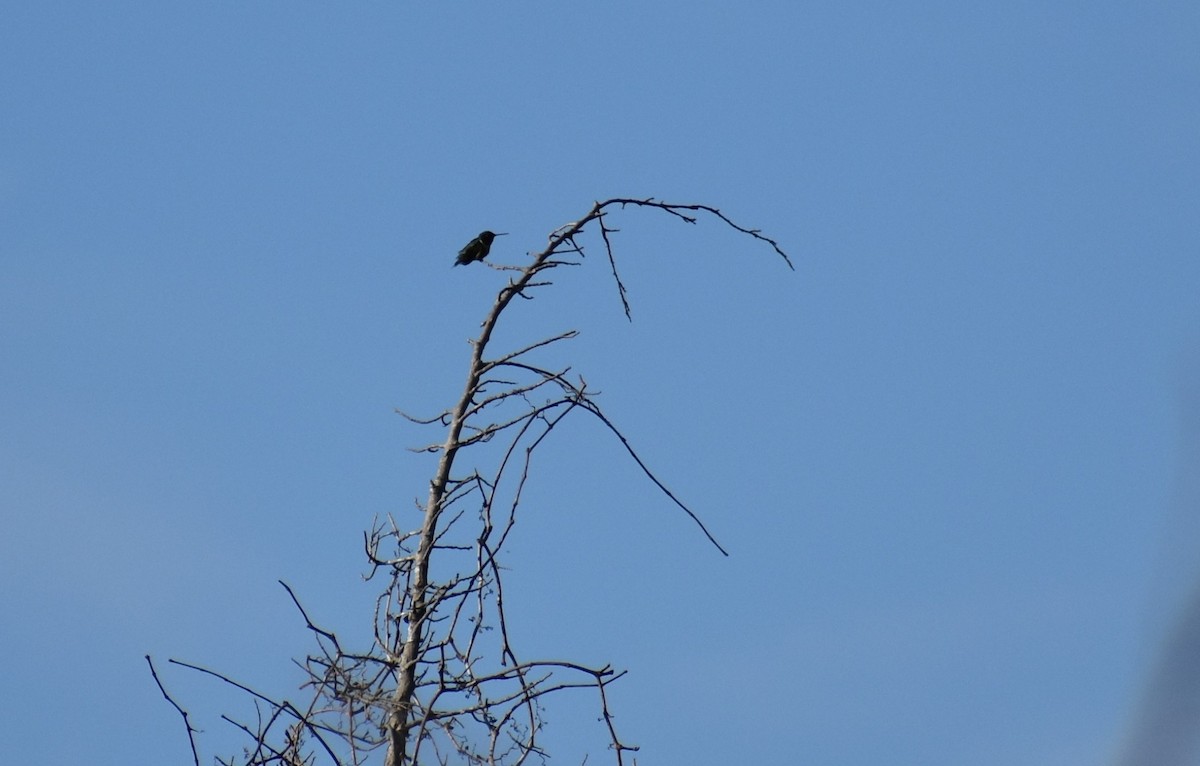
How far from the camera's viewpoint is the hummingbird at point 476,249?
11.0 m

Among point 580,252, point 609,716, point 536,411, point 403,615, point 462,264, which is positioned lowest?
point 609,716

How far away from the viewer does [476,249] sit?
11.1m

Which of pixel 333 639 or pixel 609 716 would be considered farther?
pixel 333 639

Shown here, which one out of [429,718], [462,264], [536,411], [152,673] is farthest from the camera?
[462,264]

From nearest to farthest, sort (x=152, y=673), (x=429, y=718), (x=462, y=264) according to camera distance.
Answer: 1. (x=152, y=673)
2. (x=429, y=718)
3. (x=462, y=264)

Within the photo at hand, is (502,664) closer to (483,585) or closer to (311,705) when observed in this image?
(483,585)

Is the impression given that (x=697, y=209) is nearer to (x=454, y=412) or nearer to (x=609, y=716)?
(x=454, y=412)

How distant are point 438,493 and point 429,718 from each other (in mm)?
827

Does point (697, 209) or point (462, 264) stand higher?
point (462, 264)

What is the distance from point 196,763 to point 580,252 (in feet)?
6.55

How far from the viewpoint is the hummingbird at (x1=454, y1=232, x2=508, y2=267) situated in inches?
434

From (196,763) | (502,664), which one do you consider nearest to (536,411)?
(502,664)

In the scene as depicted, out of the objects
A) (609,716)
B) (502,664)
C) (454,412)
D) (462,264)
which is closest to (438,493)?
(454,412)

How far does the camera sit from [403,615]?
5566 mm
